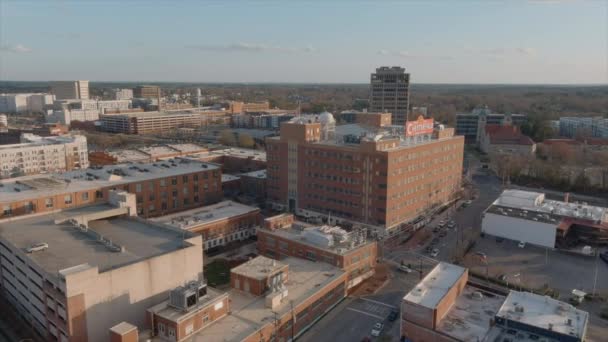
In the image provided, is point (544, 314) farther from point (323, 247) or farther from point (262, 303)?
point (262, 303)

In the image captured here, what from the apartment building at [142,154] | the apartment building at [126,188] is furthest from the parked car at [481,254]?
the apartment building at [142,154]

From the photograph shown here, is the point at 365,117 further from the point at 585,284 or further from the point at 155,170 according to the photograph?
the point at 585,284

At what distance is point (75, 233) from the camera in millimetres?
39594

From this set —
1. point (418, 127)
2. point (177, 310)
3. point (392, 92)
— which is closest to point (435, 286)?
point (177, 310)

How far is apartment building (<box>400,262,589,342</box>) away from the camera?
3078cm

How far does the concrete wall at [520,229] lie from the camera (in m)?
55.8

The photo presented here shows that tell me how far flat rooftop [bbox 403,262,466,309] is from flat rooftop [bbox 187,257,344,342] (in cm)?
769

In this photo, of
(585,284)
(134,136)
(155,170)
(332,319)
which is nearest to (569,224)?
(585,284)

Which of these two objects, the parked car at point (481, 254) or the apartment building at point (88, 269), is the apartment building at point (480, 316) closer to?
the parked car at point (481, 254)

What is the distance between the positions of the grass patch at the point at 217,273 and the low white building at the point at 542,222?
1374 inches

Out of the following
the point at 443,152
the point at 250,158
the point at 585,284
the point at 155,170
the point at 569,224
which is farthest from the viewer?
the point at 250,158

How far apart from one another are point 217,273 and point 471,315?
82.1 ft

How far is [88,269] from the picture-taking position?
2998 centimetres

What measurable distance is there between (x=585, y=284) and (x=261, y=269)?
33.5 meters
